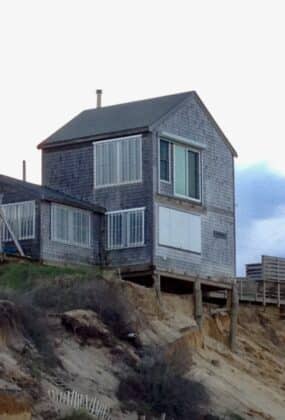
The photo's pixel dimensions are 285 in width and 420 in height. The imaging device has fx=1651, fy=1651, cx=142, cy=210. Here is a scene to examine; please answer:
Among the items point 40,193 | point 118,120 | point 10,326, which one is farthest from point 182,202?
point 10,326

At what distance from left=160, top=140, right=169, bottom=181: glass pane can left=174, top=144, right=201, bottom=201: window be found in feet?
1.67

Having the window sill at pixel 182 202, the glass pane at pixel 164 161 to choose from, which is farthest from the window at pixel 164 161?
the window sill at pixel 182 202

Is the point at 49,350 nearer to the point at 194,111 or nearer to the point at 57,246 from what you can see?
the point at 57,246

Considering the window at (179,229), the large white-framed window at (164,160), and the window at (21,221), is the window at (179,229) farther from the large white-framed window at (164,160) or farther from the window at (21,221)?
the window at (21,221)

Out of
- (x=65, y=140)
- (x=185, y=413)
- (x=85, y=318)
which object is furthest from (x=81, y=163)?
(x=185, y=413)

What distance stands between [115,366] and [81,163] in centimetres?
→ 1123

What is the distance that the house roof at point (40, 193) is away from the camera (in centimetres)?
5556

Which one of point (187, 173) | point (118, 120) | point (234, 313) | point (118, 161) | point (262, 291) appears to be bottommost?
point (234, 313)

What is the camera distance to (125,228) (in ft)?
186

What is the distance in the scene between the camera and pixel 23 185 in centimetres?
5619

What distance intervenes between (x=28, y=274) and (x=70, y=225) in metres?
4.35

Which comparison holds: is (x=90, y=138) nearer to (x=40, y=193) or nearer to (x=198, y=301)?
(x=40, y=193)

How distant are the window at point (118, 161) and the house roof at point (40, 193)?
1022 millimetres

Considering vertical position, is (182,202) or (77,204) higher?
(182,202)
